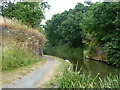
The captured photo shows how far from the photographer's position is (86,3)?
3322cm

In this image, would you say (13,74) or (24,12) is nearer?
(13,74)


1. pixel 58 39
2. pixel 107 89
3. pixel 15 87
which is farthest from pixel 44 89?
pixel 58 39

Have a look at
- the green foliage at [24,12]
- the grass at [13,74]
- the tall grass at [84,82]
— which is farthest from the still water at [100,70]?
the green foliage at [24,12]

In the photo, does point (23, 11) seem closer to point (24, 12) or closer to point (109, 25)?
point (24, 12)

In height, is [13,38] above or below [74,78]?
above

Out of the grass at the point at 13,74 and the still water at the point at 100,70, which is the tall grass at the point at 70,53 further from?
the grass at the point at 13,74

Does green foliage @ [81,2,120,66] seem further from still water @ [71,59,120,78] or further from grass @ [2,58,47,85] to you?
grass @ [2,58,47,85]

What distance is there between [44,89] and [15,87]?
1094 millimetres

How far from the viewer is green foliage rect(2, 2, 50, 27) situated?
1280 centimetres

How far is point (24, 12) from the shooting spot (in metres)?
12.9

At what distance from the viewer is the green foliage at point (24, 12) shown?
12.8 meters

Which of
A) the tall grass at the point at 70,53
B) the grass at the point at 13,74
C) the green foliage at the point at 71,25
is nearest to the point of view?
the grass at the point at 13,74

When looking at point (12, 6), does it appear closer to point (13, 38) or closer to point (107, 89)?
point (13, 38)

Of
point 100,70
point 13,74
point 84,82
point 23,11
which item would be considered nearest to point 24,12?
point 23,11
